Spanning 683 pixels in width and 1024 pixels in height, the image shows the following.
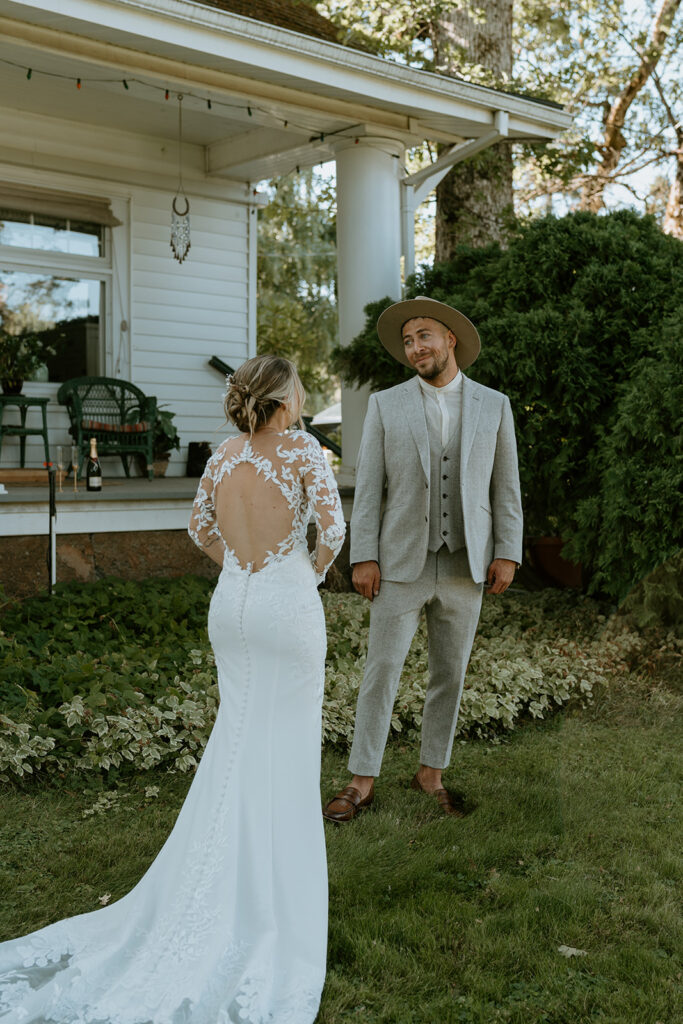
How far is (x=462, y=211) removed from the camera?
397 inches

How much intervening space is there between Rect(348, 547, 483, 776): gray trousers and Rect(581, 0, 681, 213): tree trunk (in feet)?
37.4

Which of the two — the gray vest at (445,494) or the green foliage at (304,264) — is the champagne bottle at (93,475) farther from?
the green foliage at (304,264)

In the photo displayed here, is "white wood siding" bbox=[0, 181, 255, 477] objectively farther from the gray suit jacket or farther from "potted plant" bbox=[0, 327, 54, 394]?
the gray suit jacket

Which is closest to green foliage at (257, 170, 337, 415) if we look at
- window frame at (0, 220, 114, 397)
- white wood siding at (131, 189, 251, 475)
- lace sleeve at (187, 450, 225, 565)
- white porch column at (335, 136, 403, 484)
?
white wood siding at (131, 189, 251, 475)

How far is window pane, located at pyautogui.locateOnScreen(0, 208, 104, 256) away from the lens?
29.0ft

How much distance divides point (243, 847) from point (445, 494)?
174 cm

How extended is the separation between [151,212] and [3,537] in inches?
173

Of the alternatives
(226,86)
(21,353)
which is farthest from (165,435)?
(226,86)

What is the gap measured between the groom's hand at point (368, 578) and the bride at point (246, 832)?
2.64 ft

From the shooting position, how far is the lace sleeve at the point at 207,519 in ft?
10.3

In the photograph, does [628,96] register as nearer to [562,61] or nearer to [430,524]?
[562,61]

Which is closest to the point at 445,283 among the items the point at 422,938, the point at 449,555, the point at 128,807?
the point at 449,555

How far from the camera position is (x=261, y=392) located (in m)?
2.88

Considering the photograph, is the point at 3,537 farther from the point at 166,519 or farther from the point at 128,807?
Result: the point at 128,807
